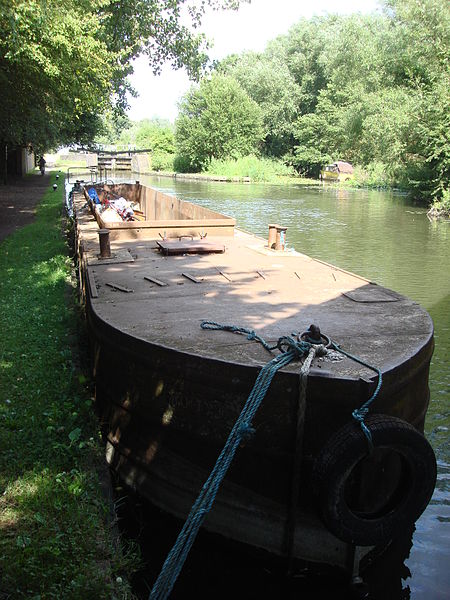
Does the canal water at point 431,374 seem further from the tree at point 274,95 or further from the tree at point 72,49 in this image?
the tree at point 274,95

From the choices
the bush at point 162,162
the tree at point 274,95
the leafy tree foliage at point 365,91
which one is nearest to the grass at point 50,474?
the leafy tree foliage at point 365,91

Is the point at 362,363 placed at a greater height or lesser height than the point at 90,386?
greater

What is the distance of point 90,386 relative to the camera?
17.5 ft

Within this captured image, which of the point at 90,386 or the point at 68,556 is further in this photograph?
the point at 90,386

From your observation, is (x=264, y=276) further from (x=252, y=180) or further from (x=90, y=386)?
(x=252, y=180)

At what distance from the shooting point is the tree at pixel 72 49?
973cm

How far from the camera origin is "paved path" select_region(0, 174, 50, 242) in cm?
1605

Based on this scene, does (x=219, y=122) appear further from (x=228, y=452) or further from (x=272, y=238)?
(x=228, y=452)

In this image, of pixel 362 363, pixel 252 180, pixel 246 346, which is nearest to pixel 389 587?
pixel 362 363

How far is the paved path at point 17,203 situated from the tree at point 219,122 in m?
26.1

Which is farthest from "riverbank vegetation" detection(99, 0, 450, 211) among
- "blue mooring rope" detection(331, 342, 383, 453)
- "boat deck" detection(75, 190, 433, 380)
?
"blue mooring rope" detection(331, 342, 383, 453)

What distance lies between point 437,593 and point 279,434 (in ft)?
4.97

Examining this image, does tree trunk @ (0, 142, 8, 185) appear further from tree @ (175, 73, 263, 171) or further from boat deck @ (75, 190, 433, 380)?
tree @ (175, 73, 263, 171)

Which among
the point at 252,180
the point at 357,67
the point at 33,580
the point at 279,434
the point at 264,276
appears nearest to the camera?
the point at 33,580
